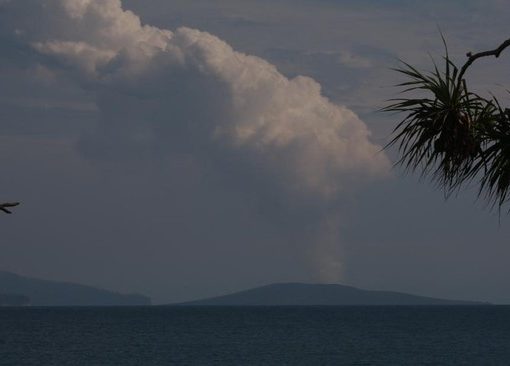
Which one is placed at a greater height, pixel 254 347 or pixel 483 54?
pixel 254 347

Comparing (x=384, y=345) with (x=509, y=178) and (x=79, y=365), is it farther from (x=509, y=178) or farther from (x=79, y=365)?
(x=509, y=178)

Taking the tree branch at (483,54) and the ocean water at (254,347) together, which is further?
the ocean water at (254,347)

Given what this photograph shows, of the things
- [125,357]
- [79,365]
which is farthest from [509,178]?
[125,357]

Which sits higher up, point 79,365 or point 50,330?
point 50,330

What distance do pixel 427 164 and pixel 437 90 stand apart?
2.61 feet

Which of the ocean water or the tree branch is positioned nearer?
the tree branch

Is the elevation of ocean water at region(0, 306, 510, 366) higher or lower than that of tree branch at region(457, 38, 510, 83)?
higher

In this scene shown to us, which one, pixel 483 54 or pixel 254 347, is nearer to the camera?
pixel 483 54

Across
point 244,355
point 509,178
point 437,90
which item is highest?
point 244,355

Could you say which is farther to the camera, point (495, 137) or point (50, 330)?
point (50, 330)

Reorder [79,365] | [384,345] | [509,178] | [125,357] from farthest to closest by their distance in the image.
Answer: [384,345] < [125,357] < [79,365] < [509,178]

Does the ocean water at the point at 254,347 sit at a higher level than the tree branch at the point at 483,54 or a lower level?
higher

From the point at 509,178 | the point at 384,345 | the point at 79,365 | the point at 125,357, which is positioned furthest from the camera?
the point at 384,345

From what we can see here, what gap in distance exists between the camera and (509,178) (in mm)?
11234
